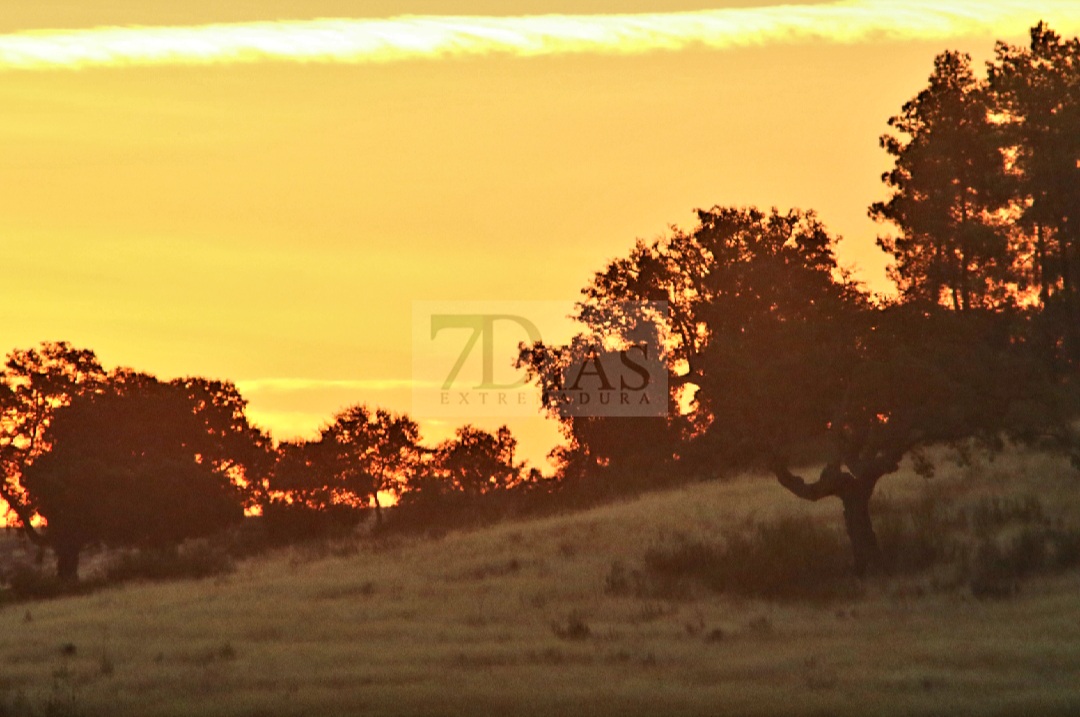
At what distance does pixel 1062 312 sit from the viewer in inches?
1848

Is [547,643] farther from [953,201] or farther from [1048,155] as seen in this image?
[953,201]

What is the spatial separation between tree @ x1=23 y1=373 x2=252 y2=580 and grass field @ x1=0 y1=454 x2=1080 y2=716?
18.8 metres

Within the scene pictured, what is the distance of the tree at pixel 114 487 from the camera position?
64562mm

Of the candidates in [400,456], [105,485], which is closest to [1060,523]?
[105,485]

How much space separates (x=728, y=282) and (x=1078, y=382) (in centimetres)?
1680

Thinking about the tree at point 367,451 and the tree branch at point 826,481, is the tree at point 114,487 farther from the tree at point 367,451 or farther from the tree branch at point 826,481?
the tree branch at point 826,481

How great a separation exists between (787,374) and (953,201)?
22171 millimetres

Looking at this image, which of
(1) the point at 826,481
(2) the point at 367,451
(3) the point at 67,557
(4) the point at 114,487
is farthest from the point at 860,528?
(2) the point at 367,451

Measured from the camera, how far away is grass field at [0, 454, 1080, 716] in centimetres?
2098

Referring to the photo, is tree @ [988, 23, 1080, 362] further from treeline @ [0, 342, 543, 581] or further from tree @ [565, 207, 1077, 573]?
treeline @ [0, 342, 543, 581]

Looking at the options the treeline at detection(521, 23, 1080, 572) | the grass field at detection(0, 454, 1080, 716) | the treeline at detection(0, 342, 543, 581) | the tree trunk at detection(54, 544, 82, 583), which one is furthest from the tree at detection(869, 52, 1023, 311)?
the tree trunk at detection(54, 544, 82, 583)

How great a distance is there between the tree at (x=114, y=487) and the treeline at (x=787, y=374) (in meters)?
0.13

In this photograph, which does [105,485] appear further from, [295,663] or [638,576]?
[295,663]

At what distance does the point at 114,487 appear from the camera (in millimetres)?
64688
